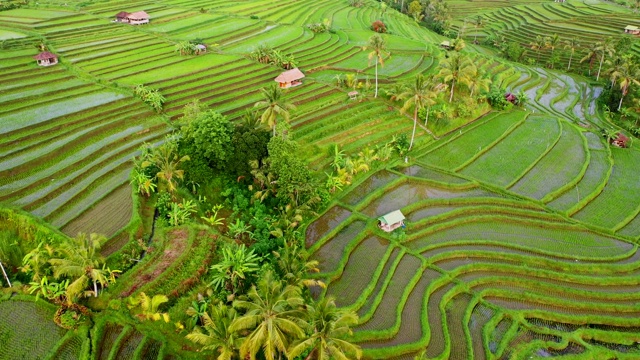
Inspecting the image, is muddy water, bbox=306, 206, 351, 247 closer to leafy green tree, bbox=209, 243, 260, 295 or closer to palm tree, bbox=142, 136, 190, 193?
leafy green tree, bbox=209, 243, 260, 295

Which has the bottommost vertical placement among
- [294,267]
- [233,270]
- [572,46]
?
[233,270]

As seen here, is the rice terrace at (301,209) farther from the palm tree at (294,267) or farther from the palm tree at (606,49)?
the palm tree at (606,49)

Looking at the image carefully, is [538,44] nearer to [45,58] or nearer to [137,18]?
[137,18]

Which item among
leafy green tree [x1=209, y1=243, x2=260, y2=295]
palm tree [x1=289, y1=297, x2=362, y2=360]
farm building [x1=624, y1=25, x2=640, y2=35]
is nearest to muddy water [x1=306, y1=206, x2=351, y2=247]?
leafy green tree [x1=209, y1=243, x2=260, y2=295]

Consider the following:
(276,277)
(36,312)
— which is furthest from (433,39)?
(36,312)

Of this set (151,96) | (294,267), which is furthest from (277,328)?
(151,96)

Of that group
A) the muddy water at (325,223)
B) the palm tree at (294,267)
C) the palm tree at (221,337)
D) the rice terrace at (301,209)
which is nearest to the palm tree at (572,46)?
the rice terrace at (301,209)
